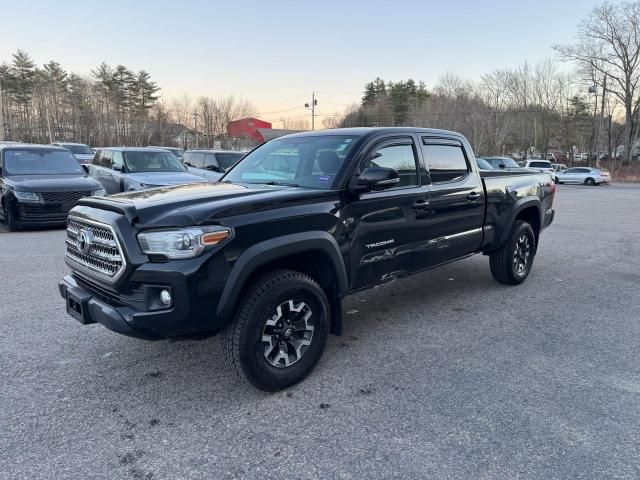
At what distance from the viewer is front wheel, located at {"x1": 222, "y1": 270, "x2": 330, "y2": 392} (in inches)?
117

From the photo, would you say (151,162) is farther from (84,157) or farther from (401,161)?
(84,157)

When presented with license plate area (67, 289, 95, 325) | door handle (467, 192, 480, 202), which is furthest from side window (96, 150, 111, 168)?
door handle (467, 192, 480, 202)

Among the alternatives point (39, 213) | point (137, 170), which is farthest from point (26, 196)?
point (137, 170)

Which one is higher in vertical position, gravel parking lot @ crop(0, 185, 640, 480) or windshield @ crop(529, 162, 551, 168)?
windshield @ crop(529, 162, 551, 168)

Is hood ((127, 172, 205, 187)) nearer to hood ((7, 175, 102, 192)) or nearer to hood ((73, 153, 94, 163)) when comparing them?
hood ((7, 175, 102, 192))

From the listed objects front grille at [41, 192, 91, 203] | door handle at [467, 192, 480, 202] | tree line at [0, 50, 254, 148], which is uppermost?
tree line at [0, 50, 254, 148]

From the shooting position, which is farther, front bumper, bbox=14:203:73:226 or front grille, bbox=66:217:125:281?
front bumper, bbox=14:203:73:226

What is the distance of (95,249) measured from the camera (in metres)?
3.11

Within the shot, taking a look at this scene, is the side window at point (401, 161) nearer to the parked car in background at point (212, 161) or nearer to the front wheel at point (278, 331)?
the front wheel at point (278, 331)

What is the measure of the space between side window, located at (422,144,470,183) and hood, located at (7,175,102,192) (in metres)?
7.70

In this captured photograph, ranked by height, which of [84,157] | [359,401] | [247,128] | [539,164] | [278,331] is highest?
[247,128]

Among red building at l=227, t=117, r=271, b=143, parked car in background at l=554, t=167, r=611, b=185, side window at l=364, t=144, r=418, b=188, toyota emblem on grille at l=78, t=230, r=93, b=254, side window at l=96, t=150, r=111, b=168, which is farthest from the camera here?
red building at l=227, t=117, r=271, b=143

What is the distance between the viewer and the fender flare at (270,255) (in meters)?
2.83

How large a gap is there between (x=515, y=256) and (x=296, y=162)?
131 inches
